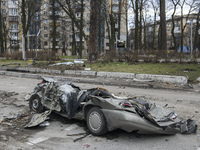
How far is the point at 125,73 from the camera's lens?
482 inches

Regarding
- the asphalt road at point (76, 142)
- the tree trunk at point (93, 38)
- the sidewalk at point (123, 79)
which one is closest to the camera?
the asphalt road at point (76, 142)

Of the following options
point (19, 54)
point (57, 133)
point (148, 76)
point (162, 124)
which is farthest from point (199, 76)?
point (19, 54)

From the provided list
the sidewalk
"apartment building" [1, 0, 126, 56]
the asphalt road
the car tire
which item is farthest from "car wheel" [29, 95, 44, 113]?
"apartment building" [1, 0, 126, 56]

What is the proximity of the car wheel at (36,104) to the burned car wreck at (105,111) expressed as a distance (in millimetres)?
25

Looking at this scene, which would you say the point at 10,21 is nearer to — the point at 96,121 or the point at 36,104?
the point at 36,104

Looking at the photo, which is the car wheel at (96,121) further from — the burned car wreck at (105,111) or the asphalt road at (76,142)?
the asphalt road at (76,142)

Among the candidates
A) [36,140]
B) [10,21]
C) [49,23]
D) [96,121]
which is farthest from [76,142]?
[10,21]

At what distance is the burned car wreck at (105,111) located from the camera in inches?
146

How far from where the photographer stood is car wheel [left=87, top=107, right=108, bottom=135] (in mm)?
3897

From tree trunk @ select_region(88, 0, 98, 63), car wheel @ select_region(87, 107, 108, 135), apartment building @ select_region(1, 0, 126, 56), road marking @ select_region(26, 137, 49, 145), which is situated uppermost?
apartment building @ select_region(1, 0, 126, 56)

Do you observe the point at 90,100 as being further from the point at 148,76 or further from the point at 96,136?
the point at 148,76

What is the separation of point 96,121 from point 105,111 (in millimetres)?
305

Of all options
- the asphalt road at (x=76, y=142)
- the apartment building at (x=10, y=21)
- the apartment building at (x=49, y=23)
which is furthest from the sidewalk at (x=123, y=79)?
the apartment building at (x=10, y=21)

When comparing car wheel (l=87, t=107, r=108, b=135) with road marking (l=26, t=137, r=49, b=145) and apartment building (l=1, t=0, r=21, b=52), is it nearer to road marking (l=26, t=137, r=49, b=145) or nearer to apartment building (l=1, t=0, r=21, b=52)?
road marking (l=26, t=137, r=49, b=145)
